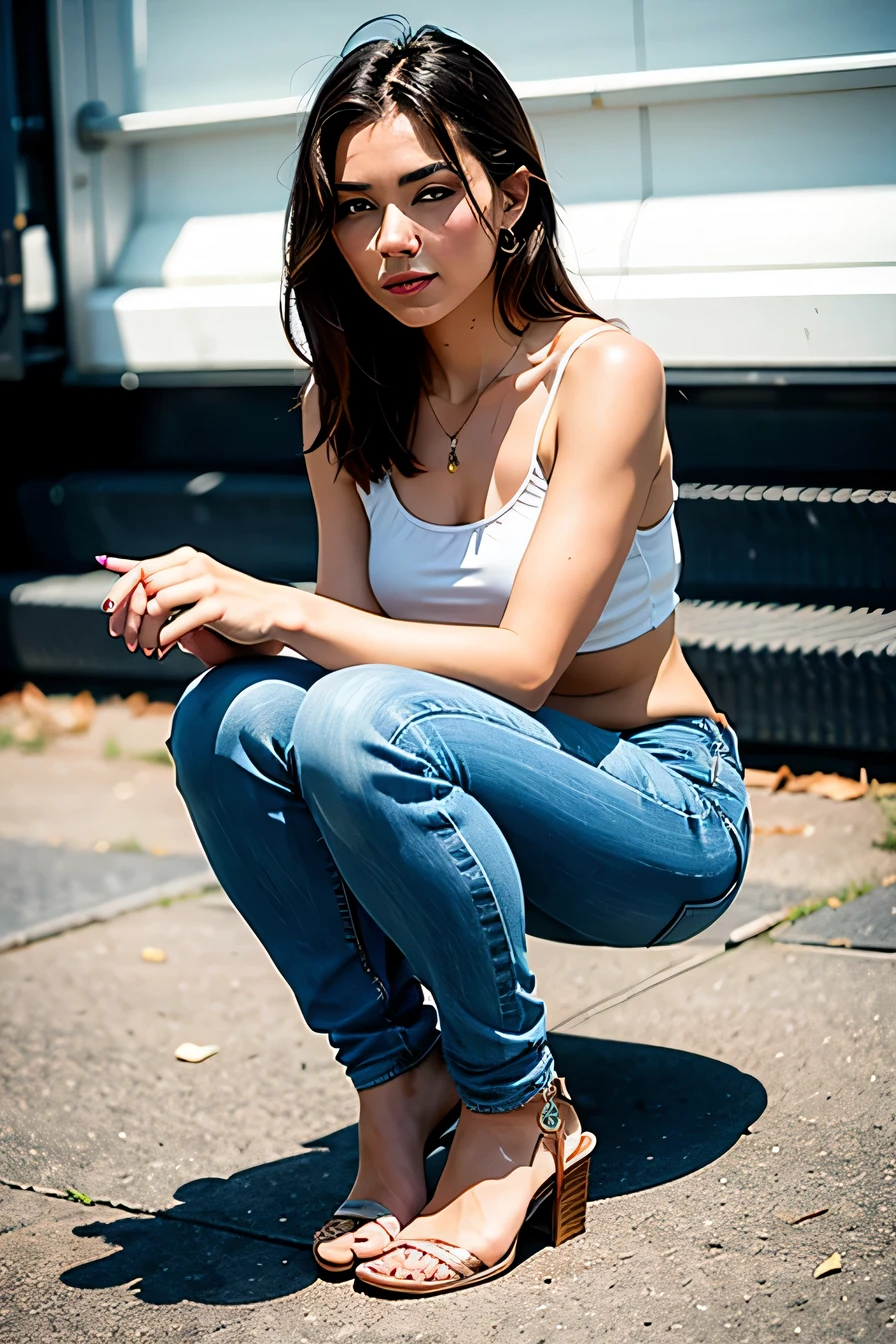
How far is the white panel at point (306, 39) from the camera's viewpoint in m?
4.17

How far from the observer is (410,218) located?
2.16 meters

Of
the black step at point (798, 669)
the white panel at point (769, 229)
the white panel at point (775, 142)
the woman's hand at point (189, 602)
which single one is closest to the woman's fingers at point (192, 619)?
the woman's hand at point (189, 602)

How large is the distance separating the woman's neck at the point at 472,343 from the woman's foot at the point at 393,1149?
3.24 ft

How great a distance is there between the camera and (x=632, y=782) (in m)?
2.09

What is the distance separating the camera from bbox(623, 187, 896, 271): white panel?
3729 mm

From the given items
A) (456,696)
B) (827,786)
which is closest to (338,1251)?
(456,696)

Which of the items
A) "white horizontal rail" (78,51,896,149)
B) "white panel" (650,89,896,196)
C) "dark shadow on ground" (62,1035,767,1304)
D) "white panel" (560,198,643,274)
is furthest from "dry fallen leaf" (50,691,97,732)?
"dark shadow on ground" (62,1035,767,1304)

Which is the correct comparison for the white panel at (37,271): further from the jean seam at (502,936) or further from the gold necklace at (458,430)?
the jean seam at (502,936)

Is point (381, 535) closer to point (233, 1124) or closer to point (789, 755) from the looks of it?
point (233, 1124)

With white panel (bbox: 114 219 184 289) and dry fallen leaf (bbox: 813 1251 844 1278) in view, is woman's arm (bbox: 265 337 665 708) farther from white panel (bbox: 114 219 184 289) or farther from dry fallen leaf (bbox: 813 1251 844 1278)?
white panel (bbox: 114 219 184 289)

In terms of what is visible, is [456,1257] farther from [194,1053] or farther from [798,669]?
[798,669]

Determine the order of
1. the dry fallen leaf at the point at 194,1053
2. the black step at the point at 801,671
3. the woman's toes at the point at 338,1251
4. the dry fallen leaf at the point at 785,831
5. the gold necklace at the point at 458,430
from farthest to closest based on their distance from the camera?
the black step at the point at 801,671 < the dry fallen leaf at the point at 785,831 < the dry fallen leaf at the point at 194,1053 < the gold necklace at the point at 458,430 < the woman's toes at the point at 338,1251

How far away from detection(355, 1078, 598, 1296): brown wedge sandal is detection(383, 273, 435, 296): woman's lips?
3.56 feet

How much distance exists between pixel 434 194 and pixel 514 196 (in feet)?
0.49
